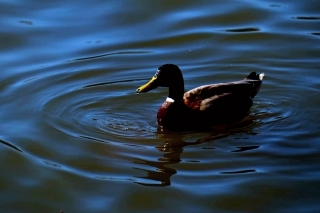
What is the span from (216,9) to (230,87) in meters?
3.62

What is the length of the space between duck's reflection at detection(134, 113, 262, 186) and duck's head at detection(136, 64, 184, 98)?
489 mm

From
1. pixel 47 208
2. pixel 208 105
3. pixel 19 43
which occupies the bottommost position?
pixel 47 208

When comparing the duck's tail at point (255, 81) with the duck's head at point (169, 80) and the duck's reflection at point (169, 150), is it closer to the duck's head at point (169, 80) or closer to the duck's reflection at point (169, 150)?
the duck's reflection at point (169, 150)

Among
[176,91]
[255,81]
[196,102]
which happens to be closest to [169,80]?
[176,91]

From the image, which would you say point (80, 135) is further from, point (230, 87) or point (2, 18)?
point (2, 18)

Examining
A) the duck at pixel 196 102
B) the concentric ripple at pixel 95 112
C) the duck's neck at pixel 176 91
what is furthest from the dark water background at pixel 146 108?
the duck's neck at pixel 176 91

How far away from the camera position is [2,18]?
475 inches

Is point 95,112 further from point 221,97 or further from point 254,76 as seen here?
point 254,76

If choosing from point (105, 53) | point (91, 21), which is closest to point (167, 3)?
point (91, 21)

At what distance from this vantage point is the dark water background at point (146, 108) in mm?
7098

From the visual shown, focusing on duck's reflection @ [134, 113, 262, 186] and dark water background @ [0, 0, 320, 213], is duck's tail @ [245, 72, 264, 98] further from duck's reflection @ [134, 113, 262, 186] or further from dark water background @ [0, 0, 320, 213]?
duck's reflection @ [134, 113, 262, 186]

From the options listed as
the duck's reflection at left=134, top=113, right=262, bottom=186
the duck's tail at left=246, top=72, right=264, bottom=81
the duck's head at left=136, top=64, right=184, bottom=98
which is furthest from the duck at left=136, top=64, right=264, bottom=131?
the duck's tail at left=246, top=72, right=264, bottom=81

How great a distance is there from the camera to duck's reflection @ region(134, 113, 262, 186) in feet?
24.3

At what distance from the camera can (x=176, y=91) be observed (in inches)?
347
